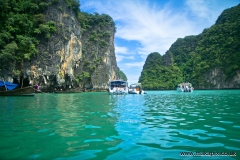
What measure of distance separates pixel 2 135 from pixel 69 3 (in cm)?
4334

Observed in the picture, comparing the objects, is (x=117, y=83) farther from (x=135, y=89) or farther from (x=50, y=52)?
(x=50, y=52)

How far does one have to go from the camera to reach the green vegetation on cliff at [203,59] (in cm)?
6469

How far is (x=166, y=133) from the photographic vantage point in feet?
14.3

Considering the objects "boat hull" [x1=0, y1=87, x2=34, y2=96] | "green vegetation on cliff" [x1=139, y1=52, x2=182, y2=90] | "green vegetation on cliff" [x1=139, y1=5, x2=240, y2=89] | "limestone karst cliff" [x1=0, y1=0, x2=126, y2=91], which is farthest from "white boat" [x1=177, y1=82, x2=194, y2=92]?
"boat hull" [x1=0, y1=87, x2=34, y2=96]

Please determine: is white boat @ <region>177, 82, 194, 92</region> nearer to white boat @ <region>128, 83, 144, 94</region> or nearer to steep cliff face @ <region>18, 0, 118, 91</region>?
white boat @ <region>128, 83, 144, 94</region>

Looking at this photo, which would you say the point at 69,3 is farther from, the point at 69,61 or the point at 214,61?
the point at 214,61

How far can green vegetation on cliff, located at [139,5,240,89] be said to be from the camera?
64688 mm

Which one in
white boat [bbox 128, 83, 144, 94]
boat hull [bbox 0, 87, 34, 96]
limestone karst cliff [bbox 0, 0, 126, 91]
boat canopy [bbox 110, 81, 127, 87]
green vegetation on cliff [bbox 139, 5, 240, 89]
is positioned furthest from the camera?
green vegetation on cliff [bbox 139, 5, 240, 89]

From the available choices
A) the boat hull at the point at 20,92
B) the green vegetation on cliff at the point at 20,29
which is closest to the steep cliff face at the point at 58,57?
the green vegetation on cliff at the point at 20,29

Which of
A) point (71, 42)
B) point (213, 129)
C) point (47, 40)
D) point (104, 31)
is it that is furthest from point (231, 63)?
point (213, 129)

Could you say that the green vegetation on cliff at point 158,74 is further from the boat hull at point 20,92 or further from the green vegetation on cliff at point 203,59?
the boat hull at point 20,92

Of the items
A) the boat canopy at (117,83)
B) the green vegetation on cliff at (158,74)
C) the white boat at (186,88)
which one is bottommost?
the white boat at (186,88)

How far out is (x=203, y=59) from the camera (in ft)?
255

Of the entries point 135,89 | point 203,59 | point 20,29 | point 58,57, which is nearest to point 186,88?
point 135,89
